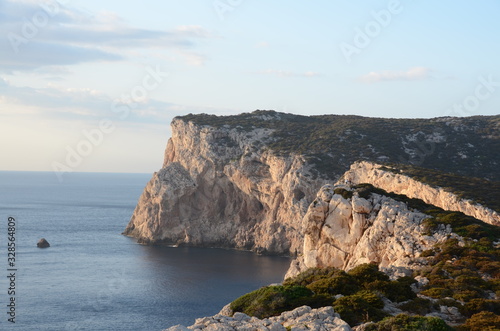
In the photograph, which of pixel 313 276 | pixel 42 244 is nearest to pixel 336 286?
pixel 313 276

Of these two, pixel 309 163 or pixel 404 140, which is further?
pixel 404 140

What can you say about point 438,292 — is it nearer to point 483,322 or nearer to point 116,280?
point 483,322

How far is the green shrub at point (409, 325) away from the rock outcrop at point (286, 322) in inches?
49.8

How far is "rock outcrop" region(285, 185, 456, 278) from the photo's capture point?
126ft

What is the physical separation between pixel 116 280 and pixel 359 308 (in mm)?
58281

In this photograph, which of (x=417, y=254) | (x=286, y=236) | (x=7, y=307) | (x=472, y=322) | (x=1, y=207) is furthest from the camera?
(x=1, y=207)

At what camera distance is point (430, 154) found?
316 feet

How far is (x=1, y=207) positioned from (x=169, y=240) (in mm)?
93304

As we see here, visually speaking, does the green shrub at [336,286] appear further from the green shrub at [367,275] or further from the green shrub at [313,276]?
the green shrub at [313,276]

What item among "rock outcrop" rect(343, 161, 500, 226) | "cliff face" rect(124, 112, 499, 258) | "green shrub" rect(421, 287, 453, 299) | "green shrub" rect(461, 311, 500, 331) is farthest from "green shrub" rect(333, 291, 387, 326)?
"cliff face" rect(124, 112, 499, 258)

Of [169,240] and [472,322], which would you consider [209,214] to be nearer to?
[169,240]

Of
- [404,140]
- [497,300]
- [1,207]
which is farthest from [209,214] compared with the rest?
[1,207]

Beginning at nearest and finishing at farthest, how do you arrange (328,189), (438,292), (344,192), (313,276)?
1. (438,292)
2. (313,276)
3. (344,192)
4. (328,189)

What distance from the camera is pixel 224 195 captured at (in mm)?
104688
